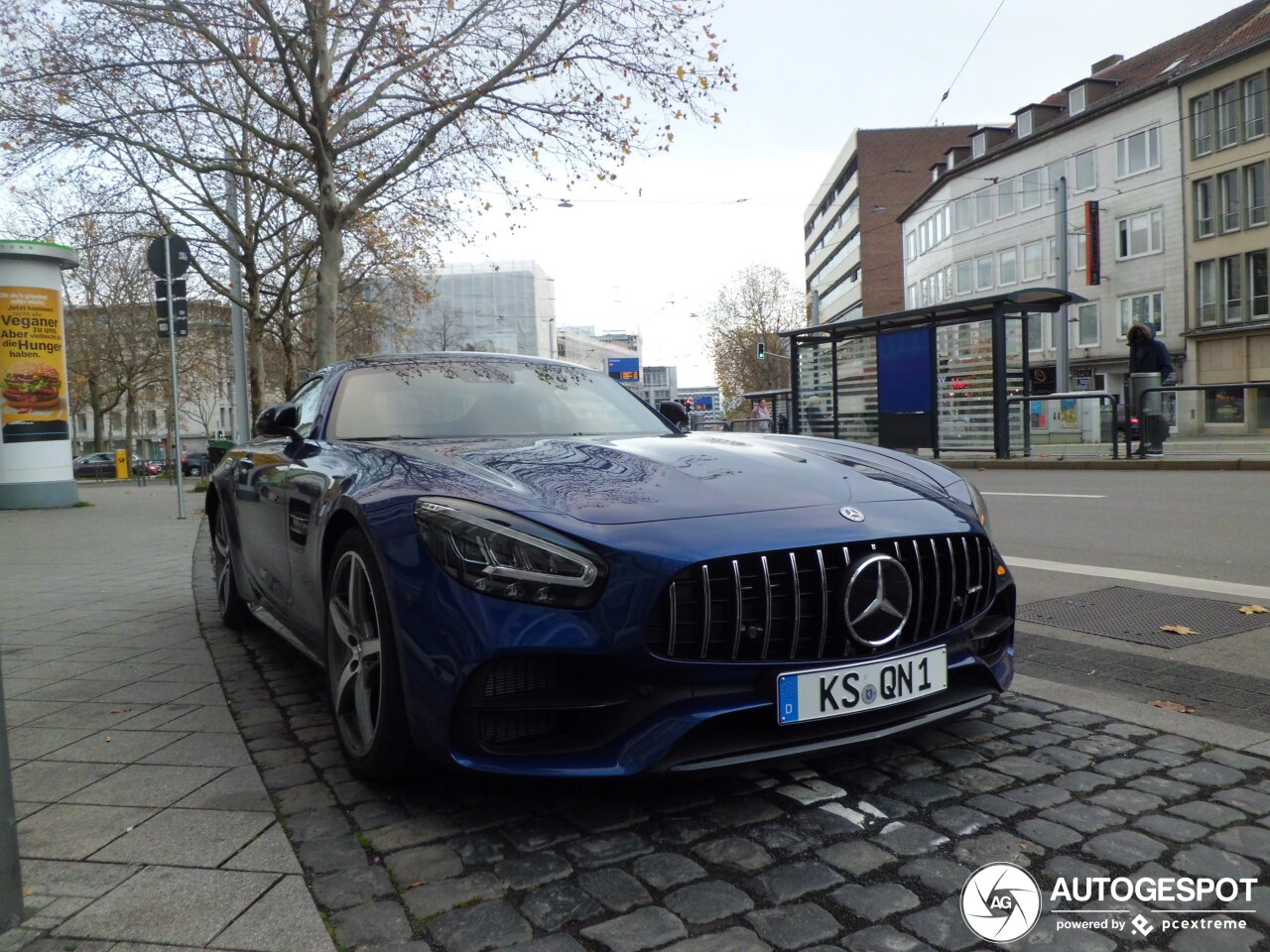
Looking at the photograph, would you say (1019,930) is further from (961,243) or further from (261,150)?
(961,243)

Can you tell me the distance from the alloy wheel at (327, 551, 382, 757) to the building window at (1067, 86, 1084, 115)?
47610mm

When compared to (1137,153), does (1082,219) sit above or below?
below

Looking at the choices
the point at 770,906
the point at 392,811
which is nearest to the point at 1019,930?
the point at 770,906

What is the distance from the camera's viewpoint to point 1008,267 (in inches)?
1935

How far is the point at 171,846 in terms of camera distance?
8.52 feet

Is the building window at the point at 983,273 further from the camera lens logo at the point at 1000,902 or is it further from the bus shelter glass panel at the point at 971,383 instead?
the camera lens logo at the point at 1000,902

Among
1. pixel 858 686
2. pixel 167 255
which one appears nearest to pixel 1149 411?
pixel 167 255

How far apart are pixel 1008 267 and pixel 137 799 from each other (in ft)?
168

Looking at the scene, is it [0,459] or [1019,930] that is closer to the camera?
[1019,930]

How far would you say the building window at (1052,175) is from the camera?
1772 inches

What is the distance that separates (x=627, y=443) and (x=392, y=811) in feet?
4.72

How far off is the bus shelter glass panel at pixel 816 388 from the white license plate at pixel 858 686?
18.3 m

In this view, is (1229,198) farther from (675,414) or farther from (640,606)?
(640,606)

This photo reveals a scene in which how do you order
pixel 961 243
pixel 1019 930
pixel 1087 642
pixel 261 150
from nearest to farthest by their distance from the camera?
1. pixel 1019 930
2. pixel 1087 642
3. pixel 261 150
4. pixel 961 243
